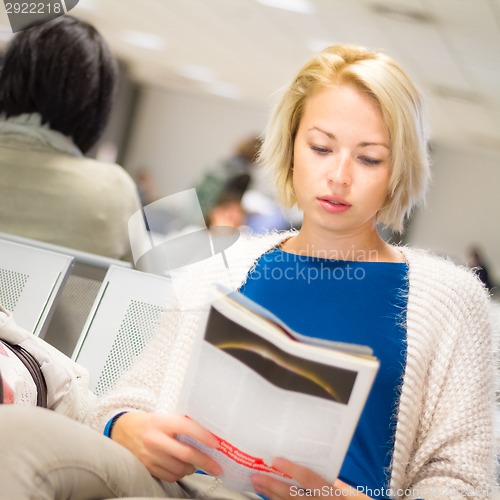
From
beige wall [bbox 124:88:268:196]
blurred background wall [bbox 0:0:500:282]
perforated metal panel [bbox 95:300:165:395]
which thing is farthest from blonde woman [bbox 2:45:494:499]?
beige wall [bbox 124:88:268:196]

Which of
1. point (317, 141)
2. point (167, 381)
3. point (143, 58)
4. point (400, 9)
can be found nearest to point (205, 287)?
point (167, 381)

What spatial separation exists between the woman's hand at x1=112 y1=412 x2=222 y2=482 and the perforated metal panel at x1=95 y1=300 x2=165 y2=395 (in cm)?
53

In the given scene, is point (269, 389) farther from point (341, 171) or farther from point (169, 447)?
point (341, 171)

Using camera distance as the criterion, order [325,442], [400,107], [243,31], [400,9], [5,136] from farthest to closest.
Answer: [243,31] < [400,9] < [5,136] < [400,107] < [325,442]

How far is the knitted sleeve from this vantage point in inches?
39.9

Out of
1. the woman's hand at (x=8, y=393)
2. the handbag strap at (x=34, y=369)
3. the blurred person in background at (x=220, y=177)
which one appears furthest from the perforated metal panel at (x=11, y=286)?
the blurred person in background at (x=220, y=177)

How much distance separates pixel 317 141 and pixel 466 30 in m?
4.98

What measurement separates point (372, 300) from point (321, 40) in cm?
665

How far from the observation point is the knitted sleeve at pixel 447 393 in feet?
3.33

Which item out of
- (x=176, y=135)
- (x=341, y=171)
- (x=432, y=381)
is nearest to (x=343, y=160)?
(x=341, y=171)

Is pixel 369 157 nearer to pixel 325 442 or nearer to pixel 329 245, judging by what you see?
pixel 329 245

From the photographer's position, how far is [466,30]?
221 inches

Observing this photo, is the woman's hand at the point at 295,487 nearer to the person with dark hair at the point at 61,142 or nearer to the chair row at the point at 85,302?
the chair row at the point at 85,302

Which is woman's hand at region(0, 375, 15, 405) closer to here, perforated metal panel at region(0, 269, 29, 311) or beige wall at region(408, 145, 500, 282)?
perforated metal panel at region(0, 269, 29, 311)
